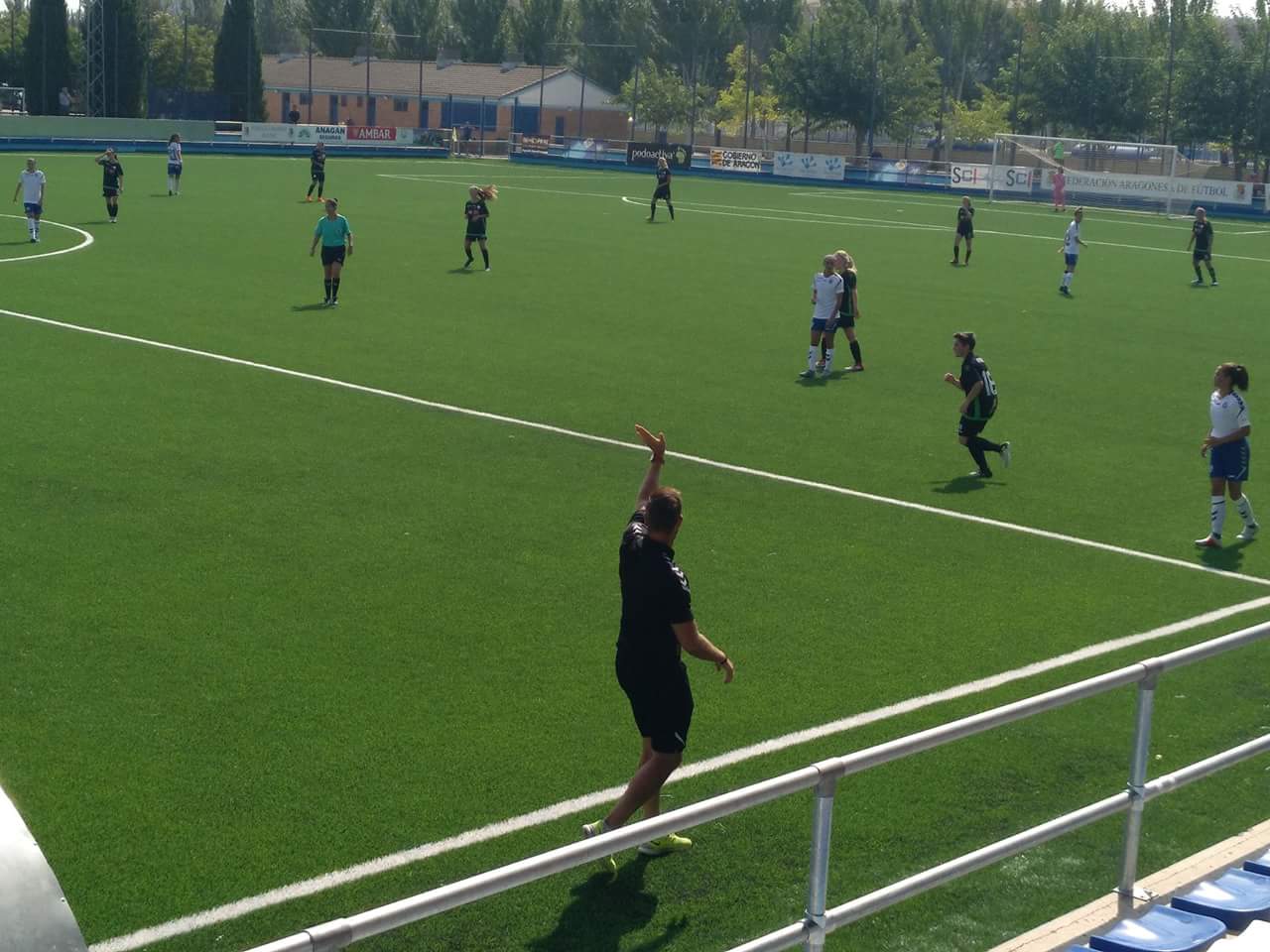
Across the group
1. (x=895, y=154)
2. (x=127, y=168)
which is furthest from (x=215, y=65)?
(x=895, y=154)

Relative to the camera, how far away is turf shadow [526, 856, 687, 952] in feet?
22.9

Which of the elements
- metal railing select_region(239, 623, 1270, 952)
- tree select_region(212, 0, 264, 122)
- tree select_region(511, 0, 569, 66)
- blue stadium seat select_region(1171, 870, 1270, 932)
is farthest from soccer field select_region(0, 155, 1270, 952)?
tree select_region(511, 0, 569, 66)

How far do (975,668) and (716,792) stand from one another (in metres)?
2.94

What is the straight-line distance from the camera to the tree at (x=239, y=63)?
9125 centimetres

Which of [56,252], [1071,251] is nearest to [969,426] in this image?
[1071,251]

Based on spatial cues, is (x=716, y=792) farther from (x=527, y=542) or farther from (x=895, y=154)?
(x=895, y=154)

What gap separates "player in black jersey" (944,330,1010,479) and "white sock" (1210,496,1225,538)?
9.52ft

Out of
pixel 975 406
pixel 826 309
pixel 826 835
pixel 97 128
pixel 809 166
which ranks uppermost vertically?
pixel 97 128

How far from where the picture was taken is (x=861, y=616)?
12070mm

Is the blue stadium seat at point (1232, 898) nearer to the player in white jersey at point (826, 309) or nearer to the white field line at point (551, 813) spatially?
the white field line at point (551, 813)

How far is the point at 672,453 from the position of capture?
57.9 ft

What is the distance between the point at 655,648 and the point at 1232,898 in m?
2.75

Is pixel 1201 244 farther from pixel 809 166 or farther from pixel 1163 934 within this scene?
pixel 809 166

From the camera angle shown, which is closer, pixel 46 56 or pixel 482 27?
pixel 46 56
